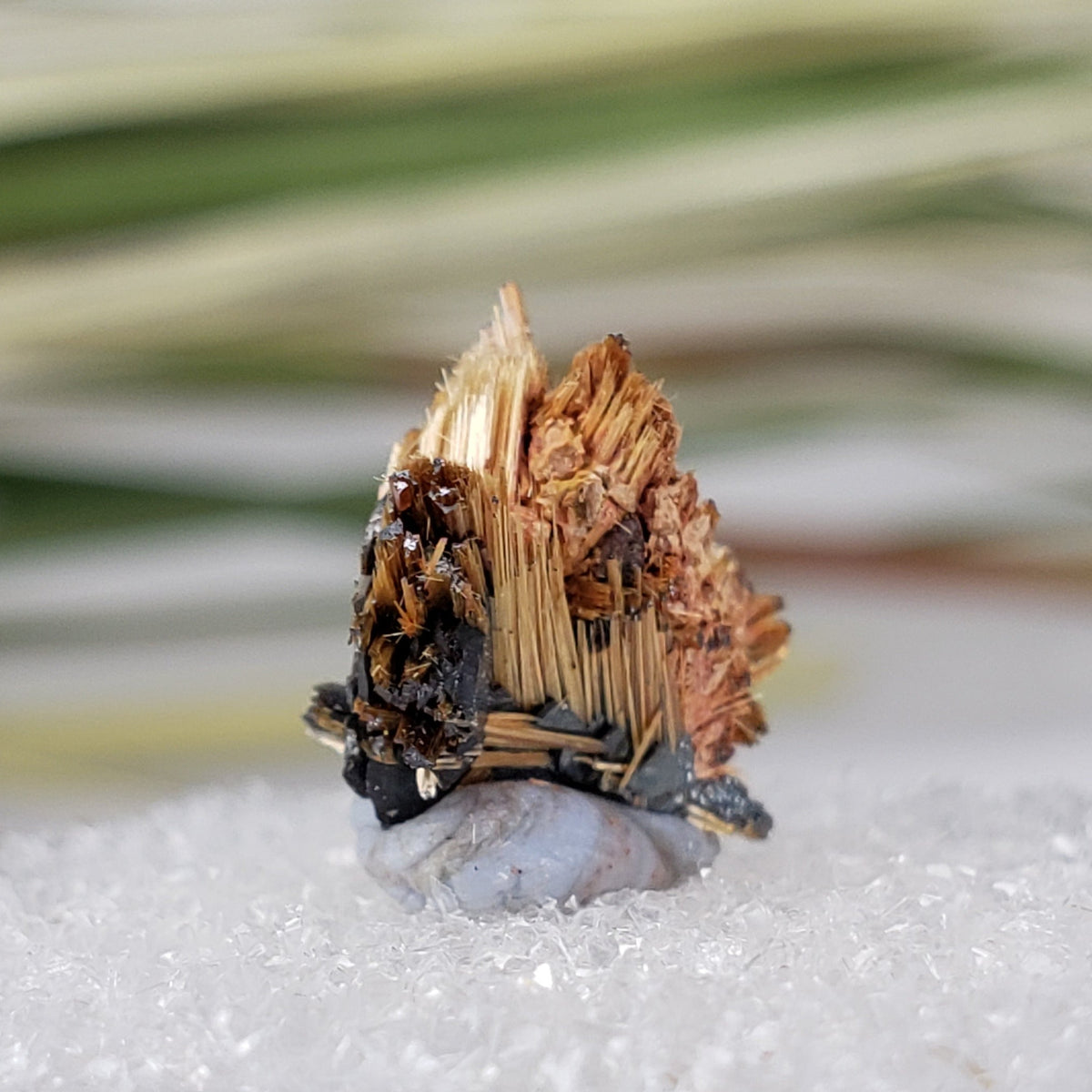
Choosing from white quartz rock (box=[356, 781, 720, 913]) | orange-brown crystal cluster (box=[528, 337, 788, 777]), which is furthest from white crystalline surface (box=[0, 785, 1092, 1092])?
orange-brown crystal cluster (box=[528, 337, 788, 777])

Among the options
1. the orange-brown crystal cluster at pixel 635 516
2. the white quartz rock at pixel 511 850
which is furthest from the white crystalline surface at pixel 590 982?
the orange-brown crystal cluster at pixel 635 516

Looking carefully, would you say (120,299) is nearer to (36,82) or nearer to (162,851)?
(36,82)

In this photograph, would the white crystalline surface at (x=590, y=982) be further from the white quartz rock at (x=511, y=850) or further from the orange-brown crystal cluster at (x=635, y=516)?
the orange-brown crystal cluster at (x=635, y=516)

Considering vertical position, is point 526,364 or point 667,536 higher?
point 526,364

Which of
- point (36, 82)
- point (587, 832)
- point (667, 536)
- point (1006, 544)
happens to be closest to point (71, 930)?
point (587, 832)

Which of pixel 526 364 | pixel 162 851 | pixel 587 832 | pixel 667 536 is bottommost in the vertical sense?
pixel 162 851

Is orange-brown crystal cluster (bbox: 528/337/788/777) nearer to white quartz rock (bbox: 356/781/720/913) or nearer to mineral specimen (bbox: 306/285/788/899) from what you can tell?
mineral specimen (bbox: 306/285/788/899)

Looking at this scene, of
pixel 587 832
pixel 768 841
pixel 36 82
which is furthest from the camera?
pixel 36 82

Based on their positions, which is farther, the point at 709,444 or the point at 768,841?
the point at 709,444
